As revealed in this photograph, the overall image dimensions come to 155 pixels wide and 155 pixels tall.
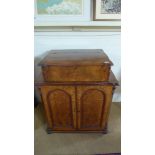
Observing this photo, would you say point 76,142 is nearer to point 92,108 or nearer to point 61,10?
point 92,108

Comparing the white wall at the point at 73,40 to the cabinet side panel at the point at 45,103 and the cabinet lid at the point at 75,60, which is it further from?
the cabinet side panel at the point at 45,103

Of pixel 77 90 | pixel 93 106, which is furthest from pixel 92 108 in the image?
pixel 77 90

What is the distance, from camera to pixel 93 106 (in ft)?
6.08

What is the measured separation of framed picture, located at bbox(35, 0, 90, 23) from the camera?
2197mm

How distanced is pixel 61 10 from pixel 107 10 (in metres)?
0.50

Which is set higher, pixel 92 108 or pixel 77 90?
pixel 77 90

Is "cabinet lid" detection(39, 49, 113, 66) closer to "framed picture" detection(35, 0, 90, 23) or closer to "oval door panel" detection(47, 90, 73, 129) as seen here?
"oval door panel" detection(47, 90, 73, 129)

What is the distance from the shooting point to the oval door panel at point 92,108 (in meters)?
1.82

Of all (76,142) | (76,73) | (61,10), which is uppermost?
(61,10)

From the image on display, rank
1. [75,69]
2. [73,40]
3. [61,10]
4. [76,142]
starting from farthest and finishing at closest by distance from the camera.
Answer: [73,40] → [61,10] → [76,142] → [75,69]

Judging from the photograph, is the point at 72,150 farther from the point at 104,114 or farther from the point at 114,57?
the point at 114,57
